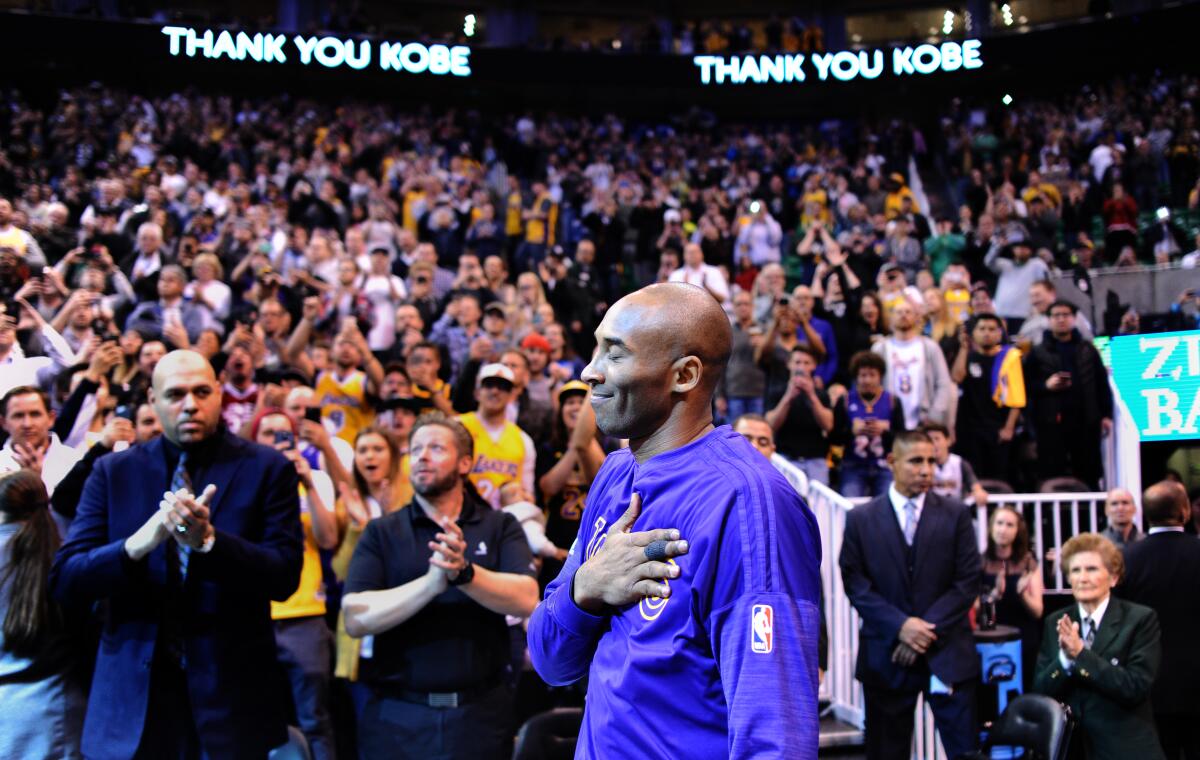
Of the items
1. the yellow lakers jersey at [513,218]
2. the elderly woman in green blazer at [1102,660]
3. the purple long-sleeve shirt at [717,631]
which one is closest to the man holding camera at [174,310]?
the elderly woman in green blazer at [1102,660]

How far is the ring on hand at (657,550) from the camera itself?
2061 mm

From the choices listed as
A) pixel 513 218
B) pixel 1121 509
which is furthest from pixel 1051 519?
pixel 513 218

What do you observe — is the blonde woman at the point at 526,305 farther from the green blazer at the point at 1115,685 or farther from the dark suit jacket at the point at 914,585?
the green blazer at the point at 1115,685

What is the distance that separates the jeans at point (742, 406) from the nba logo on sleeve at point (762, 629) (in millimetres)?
7158

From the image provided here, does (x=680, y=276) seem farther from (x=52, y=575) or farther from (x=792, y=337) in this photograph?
(x=52, y=575)

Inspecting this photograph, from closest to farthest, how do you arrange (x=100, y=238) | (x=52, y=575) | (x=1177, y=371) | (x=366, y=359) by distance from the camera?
(x=52, y=575) < (x=1177, y=371) < (x=366, y=359) < (x=100, y=238)

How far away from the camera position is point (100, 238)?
35.6ft

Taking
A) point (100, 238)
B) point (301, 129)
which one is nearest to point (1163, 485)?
point (100, 238)

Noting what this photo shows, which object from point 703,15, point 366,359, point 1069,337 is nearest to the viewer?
point 366,359

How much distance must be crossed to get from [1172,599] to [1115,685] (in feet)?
3.34

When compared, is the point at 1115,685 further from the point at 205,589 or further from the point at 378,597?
the point at 205,589

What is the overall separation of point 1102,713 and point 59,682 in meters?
4.43

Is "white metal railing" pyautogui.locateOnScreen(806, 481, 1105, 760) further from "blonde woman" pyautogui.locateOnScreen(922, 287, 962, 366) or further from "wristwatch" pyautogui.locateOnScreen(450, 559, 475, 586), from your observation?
"wristwatch" pyautogui.locateOnScreen(450, 559, 475, 586)

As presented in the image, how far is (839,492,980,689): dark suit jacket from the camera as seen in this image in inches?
217
